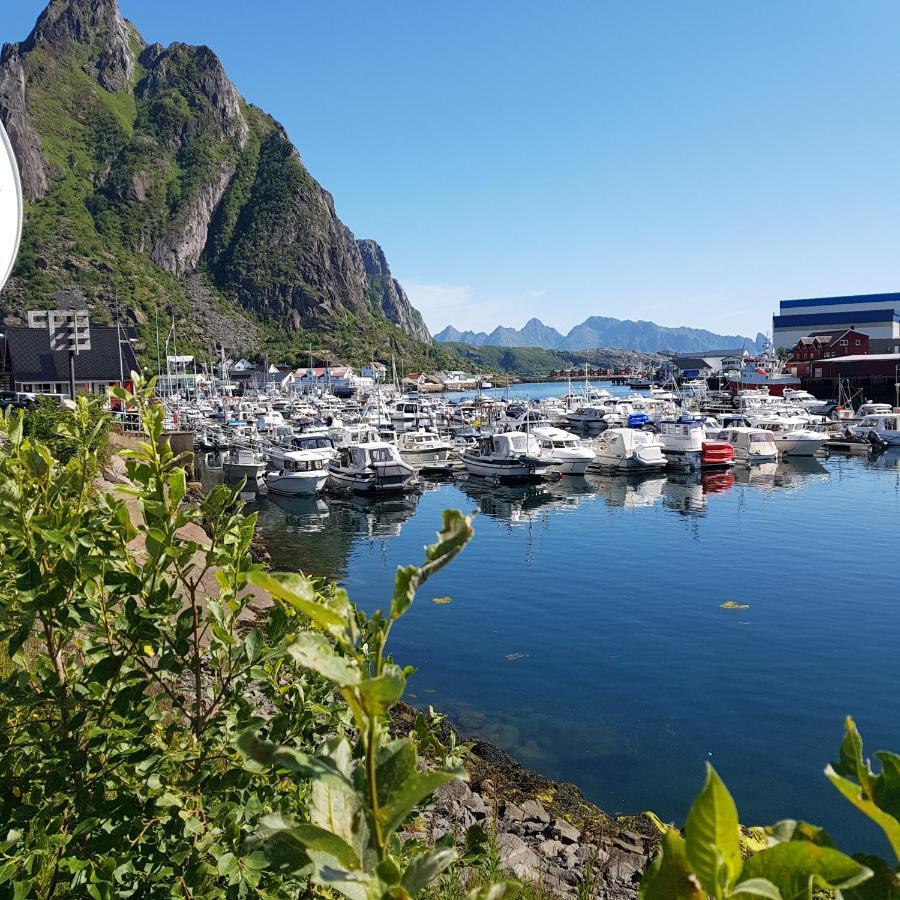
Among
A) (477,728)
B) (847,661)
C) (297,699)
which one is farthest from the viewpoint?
(847,661)

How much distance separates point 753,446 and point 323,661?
54.6 m

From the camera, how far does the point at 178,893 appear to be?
2.45 metres

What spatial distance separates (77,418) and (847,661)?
19.0m

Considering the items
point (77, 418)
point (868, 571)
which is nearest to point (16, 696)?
point (77, 418)

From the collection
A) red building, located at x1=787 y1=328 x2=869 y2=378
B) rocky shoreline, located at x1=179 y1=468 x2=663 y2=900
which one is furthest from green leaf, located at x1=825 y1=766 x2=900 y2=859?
red building, located at x1=787 y1=328 x2=869 y2=378

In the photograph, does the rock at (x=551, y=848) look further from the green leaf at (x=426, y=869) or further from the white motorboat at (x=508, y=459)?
the white motorboat at (x=508, y=459)

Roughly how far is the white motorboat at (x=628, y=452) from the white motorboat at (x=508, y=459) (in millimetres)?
5568

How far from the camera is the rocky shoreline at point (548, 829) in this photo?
9047 millimetres

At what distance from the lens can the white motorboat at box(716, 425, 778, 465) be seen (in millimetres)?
50688

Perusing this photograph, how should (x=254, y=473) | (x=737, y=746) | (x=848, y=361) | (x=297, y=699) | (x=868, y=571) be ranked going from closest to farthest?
(x=297, y=699)
(x=737, y=746)
(x=868, y=571)
(x=254, y=473)
(x=848, y=361)

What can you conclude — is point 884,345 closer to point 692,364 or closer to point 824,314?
point 824,314

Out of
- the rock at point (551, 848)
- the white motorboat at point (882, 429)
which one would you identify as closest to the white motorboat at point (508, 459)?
the white motorboat at point (882, 429)

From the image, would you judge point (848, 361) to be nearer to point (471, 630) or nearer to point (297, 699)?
point (471, 630)

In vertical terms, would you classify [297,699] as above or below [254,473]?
above
